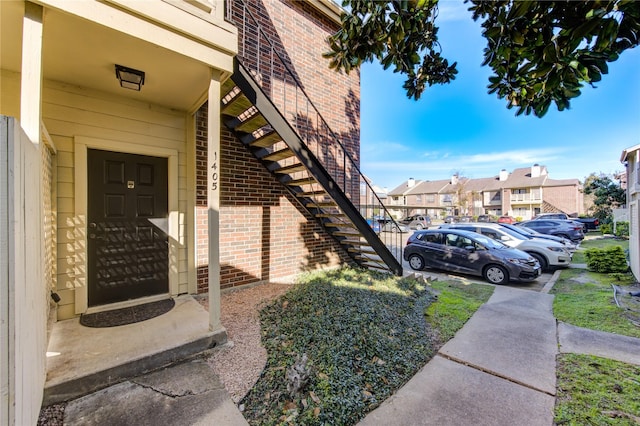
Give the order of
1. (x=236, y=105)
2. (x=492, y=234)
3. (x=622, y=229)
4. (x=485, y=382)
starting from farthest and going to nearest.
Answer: (x=622, y=229), (x=492, y=234), (x=236, y=105), (x=485, y=382)

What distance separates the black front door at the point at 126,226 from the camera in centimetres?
349

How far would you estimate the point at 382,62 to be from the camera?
299 centimetres

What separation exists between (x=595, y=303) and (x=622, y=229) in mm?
14282

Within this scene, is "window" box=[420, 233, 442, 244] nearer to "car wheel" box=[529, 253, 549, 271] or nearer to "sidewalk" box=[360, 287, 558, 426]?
"car wheel" box=[529, 253, 549, 271]

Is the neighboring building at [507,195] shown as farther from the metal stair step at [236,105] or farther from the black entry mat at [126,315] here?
the black entry mat at [126,315]

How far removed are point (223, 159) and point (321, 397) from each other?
3.72 metres

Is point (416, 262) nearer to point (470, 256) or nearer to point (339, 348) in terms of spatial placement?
point (470, 256)

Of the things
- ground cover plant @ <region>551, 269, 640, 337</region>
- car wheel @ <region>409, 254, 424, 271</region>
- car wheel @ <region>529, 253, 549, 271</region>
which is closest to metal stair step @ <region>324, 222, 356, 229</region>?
car wheel @ <region>409, 254, 424, 271</region>

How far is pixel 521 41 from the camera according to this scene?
210 cm

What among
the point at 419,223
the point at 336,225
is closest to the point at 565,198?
the point at 419,223

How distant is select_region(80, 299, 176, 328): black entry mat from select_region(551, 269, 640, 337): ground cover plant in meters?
6.04

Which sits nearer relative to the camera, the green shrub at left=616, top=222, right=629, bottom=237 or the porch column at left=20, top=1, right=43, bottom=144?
the porch column at left=20, top=1, right=43, bottom=144

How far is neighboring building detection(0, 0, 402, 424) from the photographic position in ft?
6.00

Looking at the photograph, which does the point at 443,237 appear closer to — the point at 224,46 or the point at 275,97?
the point at 275,97
